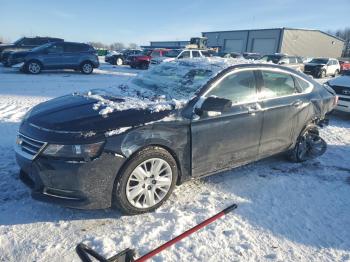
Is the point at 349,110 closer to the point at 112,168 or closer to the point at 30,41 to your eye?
the point at 112,168

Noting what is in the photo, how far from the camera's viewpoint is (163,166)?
3453 mm

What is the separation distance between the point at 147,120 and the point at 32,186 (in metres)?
1.33

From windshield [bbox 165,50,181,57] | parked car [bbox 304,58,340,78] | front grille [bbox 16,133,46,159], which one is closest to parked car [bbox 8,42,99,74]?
windshield [bbox 165,50,181,57]

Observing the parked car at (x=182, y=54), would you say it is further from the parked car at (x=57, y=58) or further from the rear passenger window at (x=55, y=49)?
the rear passenger window at (x=55, y=49)

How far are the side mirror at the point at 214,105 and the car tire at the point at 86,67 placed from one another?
46.3 ft

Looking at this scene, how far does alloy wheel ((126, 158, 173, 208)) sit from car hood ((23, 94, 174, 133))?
481 mm

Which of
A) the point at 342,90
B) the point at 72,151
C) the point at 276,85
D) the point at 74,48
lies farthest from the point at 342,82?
the point at 74,48

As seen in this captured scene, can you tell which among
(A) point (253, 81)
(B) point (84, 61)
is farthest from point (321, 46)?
(A) point (253, 81)

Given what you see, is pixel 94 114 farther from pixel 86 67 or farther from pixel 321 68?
pixel 321 68

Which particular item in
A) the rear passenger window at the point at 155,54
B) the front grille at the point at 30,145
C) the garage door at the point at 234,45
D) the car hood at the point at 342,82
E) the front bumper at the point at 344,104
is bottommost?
the garage door at the point at 234,45

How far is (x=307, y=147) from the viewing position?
5.23 m

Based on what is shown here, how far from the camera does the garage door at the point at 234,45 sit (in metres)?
54.3

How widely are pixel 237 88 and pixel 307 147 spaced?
6.42ft

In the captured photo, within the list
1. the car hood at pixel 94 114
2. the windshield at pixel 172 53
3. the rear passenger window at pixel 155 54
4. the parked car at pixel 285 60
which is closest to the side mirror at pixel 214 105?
the car hood at pixel 94 114
